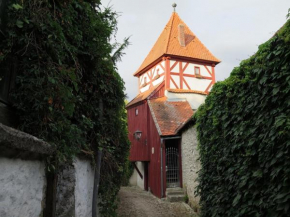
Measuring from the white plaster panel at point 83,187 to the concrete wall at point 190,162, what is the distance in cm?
473

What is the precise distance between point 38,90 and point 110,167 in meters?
2.66

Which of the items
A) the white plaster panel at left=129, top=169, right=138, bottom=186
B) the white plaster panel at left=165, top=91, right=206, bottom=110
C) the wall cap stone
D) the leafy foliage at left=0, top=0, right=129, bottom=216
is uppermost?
the white plaster panel at left=165, top=91, right=206, bottom=110

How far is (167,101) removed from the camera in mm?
14438

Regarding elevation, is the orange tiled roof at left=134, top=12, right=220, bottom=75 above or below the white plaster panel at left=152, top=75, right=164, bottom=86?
above

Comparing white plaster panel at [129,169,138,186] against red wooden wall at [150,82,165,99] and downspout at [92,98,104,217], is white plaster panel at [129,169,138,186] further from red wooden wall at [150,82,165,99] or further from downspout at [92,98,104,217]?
downspout at [92,98,104,217]

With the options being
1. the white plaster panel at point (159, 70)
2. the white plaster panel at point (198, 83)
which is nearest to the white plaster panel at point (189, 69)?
the white plaster panel at point (198, 83)

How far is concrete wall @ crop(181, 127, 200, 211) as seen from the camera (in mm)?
8508

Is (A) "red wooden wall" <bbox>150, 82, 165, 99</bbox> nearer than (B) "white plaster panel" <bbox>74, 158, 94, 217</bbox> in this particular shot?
No

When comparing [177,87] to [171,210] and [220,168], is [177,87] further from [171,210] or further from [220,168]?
[220,168]

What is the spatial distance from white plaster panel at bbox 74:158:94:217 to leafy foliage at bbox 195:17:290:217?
2.19 metres

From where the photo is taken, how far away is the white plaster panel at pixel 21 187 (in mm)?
1788

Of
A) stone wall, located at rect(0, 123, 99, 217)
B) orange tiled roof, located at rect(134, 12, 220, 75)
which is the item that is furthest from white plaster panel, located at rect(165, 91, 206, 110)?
stone wall, located at rect(0, 123, 99, 217)

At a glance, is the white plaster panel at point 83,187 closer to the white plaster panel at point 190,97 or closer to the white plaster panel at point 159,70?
the white plaster panel at point 190,97

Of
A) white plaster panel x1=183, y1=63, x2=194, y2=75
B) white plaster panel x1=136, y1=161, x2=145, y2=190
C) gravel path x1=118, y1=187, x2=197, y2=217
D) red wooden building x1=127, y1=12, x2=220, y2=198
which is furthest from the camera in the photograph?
white plaster panel x1=183, y1=63, x2=194, y2=75
